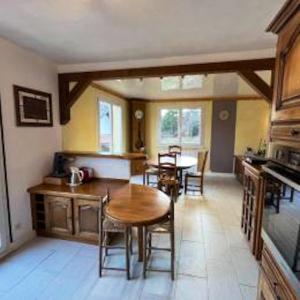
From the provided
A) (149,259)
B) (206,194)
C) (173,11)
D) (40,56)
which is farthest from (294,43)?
(206,194)

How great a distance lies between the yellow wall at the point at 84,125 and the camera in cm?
375

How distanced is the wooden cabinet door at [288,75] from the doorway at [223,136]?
5.25m

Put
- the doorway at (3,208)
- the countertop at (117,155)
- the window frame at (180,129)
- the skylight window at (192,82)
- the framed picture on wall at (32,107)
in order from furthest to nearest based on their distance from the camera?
the window frame at (180,129) < the skylight window at (192,82) < the countertop at (117,155) < the framed picture on wall at (32,107) < the doorway at (3,208)

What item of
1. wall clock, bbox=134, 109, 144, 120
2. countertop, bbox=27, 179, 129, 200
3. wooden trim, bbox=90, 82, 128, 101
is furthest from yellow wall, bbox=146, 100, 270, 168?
countertop, bbox=27, 179, 129, 200

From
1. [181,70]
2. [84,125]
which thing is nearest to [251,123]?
[181,70]

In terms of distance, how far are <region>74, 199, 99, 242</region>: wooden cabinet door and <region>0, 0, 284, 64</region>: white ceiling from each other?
6.16 ft

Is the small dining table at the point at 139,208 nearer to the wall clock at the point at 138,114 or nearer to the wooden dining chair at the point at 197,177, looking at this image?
the wooden dining chair at the point at 197,177

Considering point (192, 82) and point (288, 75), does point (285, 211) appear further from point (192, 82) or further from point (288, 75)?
point (192, 82)

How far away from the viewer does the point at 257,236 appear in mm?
2430

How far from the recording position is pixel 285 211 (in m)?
1.14

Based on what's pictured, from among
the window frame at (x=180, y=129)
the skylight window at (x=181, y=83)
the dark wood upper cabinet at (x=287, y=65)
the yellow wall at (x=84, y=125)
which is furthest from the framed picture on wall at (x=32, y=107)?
the window frame at (x=180, y=129)

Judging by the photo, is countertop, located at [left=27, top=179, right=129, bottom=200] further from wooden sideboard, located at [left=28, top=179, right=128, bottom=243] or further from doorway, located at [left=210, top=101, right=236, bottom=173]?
doorway, located at [left=210, top=101, right=236, bottom=173]

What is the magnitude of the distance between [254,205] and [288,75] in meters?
1.69

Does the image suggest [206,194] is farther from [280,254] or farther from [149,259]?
[280,254]
